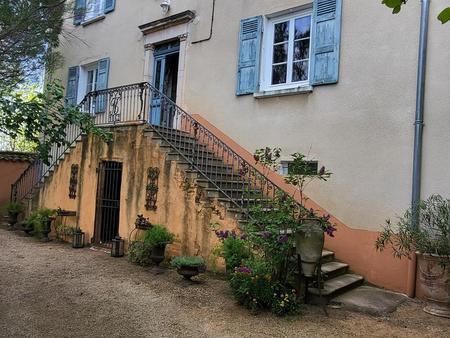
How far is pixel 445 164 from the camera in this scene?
620cm

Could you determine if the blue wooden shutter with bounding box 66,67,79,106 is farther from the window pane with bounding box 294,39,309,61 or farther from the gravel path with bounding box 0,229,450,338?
the window pane with bounding box 294,39,309,61

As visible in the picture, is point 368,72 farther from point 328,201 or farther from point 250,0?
point 250,0

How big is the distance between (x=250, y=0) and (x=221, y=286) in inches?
234

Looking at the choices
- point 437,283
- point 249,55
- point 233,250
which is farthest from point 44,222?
point 437,283

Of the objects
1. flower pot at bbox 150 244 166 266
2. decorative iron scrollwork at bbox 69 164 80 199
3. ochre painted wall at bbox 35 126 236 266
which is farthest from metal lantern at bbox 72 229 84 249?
flower pot at bbox 150 244 166 266

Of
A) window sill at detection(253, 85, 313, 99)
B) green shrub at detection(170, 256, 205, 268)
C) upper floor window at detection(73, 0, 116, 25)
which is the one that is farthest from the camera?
upper floor window at detection(73, 0, 116, 25)

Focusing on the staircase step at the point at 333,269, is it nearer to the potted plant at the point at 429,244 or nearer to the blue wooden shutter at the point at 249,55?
the potted plant at the point at 429,244

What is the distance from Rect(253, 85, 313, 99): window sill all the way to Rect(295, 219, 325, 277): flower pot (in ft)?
10.5

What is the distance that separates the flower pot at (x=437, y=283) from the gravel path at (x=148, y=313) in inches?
6.7

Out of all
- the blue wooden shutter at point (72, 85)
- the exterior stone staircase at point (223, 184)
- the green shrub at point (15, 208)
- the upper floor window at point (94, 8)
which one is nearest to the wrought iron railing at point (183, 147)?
the exterior stone staircase at point (223, 184)

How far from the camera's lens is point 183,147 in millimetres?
8461

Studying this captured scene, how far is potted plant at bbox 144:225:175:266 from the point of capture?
725cm

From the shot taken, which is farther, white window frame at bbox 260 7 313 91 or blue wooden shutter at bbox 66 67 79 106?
blue wooden shutter at bbox 66 67 79 106

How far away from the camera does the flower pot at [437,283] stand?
539 centimetres
